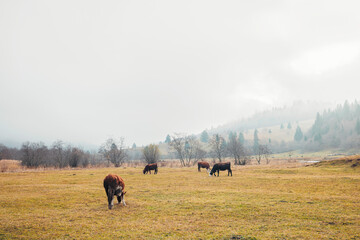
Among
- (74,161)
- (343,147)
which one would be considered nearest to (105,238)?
(74,161)

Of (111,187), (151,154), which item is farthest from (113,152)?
(111,187)

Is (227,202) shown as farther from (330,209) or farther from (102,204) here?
(102,204)

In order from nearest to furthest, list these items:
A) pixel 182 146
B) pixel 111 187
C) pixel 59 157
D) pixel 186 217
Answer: pixel 186 217
pixel 111 187
pixel 59 157
pixel 182 146

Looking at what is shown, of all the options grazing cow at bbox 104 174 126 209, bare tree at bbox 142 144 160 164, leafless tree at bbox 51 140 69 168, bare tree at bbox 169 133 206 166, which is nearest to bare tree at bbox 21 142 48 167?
leafless tree at bbox 51 140 69 168

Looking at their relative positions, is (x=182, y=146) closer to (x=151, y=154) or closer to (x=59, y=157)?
(x=151, y=154)

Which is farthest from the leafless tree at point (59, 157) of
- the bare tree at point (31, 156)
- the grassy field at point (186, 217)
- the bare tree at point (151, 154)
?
the grassy field at point (186, 217)

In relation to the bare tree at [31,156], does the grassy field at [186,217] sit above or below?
below

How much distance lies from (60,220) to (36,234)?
2.17 metres

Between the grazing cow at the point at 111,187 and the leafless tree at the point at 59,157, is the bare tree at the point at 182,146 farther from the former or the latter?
the grazing cow at the point at 111,187

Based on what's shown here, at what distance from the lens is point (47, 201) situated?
17078 mm

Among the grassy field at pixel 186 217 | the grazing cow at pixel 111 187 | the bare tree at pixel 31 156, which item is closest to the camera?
the grassy field at pixel 186 217

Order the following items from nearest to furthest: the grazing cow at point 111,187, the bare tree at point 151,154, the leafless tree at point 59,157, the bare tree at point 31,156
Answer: the grazing cow at point 111,187 → the bare tree at point 31,156 → the leafless tree at point 59,157 → the bare tree at point 151,154

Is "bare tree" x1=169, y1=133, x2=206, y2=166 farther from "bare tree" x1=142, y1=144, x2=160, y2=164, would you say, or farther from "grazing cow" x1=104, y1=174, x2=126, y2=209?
→ "grazing cow" x1=104, y1=174, x2=126, y2=209

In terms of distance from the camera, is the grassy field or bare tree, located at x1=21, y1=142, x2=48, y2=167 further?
bare tree, located at x1=21, y1=142, x2=48, y2=167
